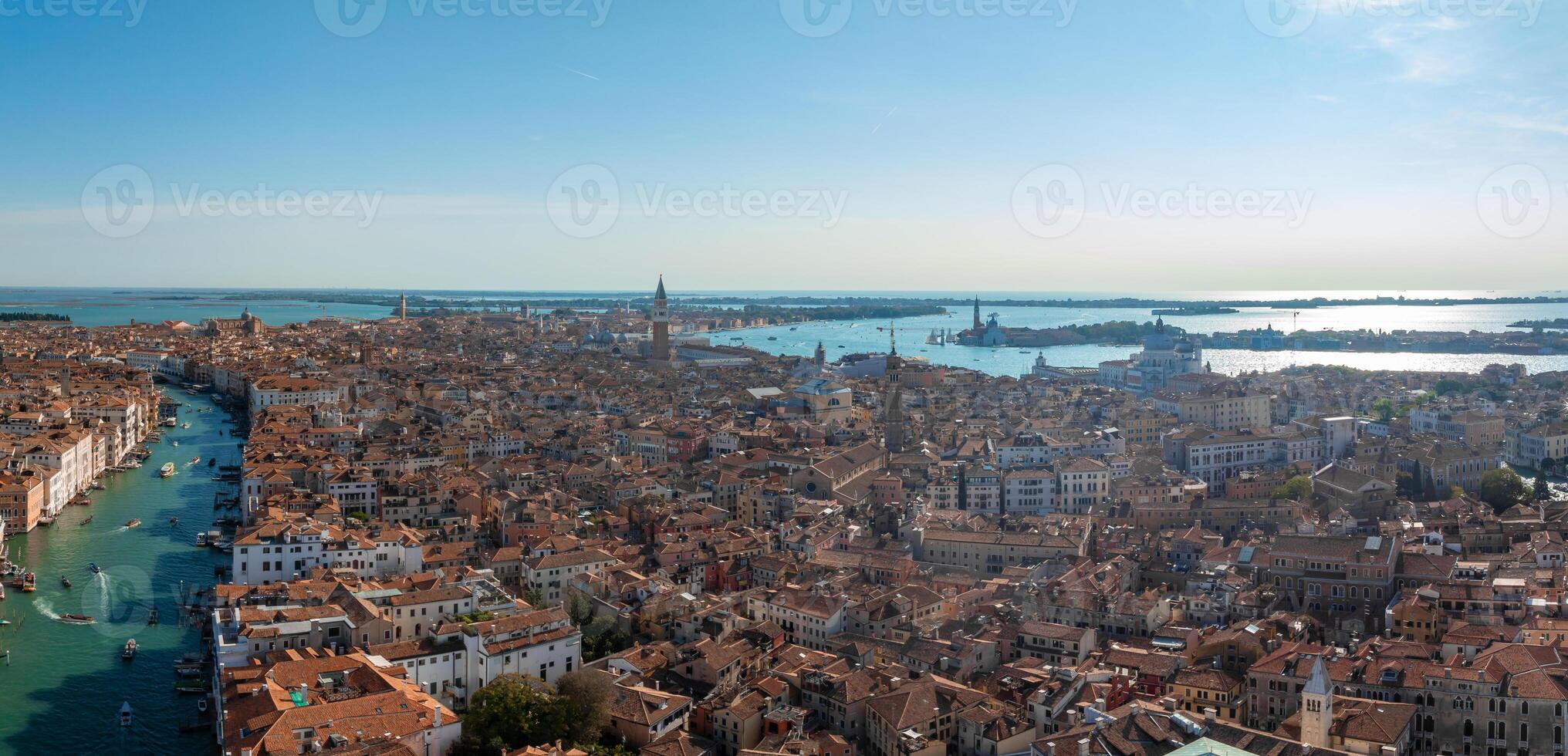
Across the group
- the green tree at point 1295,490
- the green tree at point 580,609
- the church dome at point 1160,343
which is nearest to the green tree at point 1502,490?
the green tree at point 1295,490

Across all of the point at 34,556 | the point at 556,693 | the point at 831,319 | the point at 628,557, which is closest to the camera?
the point at 556,693

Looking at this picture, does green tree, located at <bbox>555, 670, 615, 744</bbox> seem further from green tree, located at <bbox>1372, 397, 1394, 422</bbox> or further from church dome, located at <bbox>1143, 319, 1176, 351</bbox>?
church dome, located at <bbox>1143, 319, 1176, 351</bbox>

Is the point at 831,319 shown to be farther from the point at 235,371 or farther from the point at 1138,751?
the point at 1138,751

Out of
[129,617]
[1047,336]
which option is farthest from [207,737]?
[1047,336]

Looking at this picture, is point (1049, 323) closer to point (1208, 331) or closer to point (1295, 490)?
point (1208, 331)

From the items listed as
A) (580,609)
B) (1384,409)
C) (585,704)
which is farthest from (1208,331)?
(585,704)

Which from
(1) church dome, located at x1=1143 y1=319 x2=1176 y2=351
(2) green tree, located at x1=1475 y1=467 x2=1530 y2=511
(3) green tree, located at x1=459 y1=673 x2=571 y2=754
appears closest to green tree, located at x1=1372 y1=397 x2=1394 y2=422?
(2) green tree, located at x1=1475 y1=467 x2=1530 y2=511
